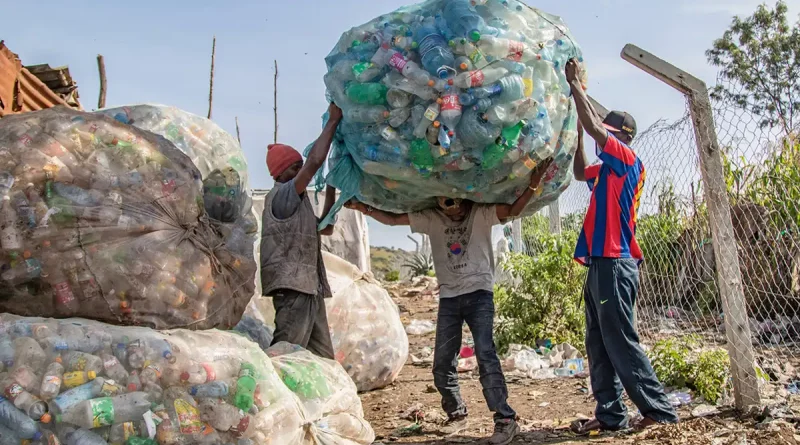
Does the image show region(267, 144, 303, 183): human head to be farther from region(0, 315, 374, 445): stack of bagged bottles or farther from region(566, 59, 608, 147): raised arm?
region(566, 59, 608, 147): raised arm

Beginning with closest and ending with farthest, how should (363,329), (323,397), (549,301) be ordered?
(323,397)
(363,329)
(549,301)

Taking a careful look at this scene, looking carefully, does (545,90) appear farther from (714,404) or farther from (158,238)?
(714,404)

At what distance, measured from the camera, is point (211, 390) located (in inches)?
104

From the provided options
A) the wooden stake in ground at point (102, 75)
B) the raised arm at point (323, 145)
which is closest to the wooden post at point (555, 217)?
the raised arm at point (323, 145)

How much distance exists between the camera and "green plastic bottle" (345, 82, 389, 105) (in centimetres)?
338

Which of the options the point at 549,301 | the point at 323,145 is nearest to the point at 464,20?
the point at 323,145

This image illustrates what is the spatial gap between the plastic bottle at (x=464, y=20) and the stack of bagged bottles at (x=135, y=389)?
1.63 m

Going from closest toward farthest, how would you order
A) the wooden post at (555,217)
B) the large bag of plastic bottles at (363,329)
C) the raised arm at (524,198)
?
the raised arm at (524,198), the large bag of plastic bottles at (363,329), the wooden post at (555,217)

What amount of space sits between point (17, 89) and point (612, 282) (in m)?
4.14

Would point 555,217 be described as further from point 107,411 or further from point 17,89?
point 107,411

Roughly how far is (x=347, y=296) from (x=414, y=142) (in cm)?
185

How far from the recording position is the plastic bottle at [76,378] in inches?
99.3

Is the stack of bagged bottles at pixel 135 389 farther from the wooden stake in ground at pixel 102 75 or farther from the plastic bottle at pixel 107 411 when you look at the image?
the wooden stake in ground at pixel 102 75

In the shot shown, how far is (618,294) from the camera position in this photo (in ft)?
12.4
